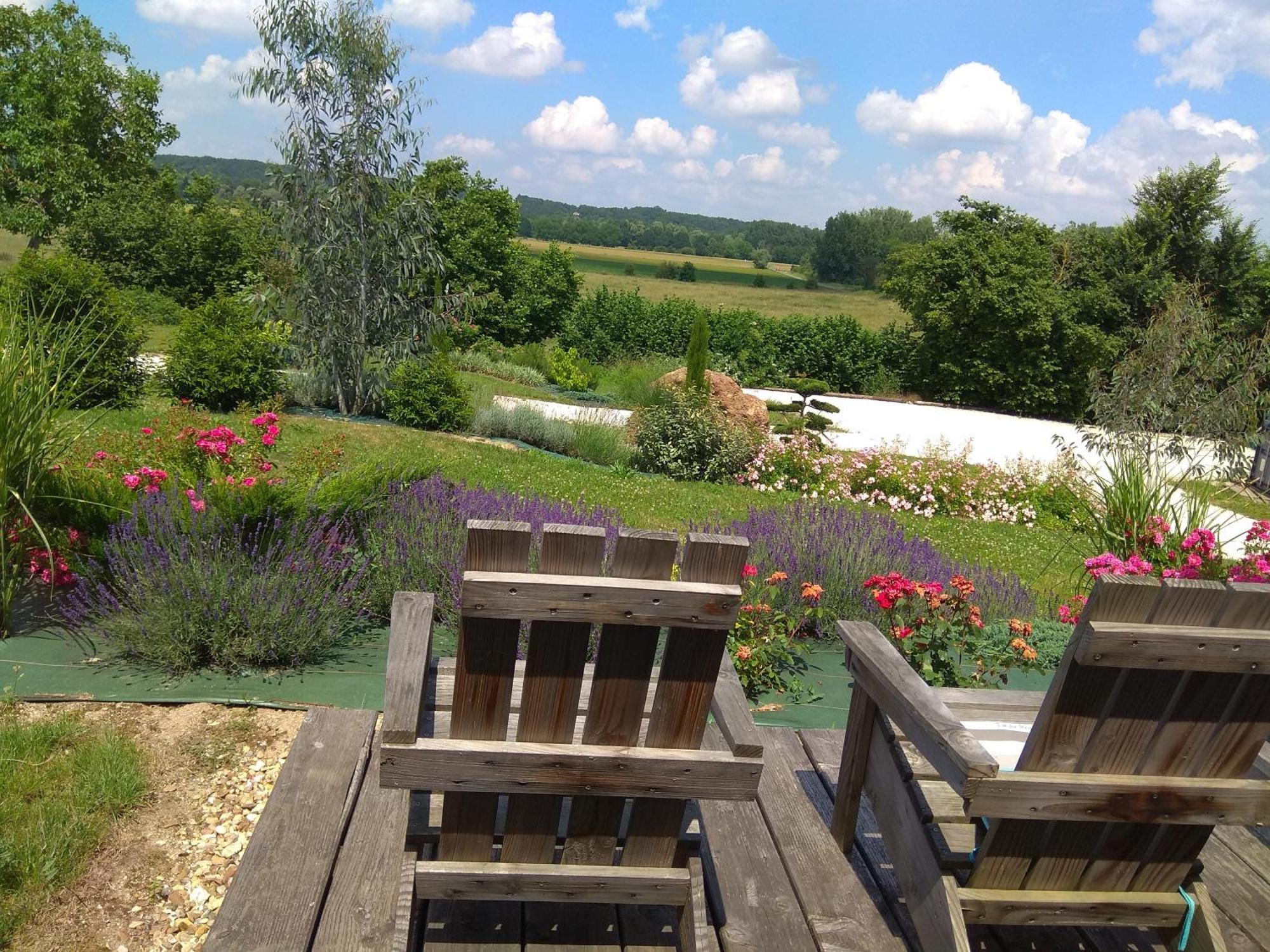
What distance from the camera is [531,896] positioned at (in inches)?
73.8

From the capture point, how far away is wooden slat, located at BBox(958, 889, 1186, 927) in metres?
1.85

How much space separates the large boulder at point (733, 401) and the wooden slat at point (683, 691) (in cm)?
1111

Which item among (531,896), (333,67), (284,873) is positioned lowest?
(284,873)

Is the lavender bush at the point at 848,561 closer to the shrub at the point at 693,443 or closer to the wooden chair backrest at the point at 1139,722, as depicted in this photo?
the wooden chair backrest at the point at 1139,722

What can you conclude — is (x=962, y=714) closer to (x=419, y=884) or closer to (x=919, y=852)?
(x=919, y=852)

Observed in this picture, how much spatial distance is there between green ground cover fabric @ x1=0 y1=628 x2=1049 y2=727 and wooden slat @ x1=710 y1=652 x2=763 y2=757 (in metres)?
1.42

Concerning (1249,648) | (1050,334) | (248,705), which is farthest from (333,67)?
(1050,334)

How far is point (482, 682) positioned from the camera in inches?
66.9

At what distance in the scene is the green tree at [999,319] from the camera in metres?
19.5

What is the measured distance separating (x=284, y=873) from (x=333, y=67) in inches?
456

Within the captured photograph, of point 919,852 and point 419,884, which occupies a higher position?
point 919,852

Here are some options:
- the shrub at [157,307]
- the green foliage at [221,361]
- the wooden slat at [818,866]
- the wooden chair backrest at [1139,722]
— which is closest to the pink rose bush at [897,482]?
the green foliage at [221,361]

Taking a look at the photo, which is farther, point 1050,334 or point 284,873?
point 1050,334

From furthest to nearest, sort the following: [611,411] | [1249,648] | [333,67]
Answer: [611,411] → [333,67] → [1249,648]
